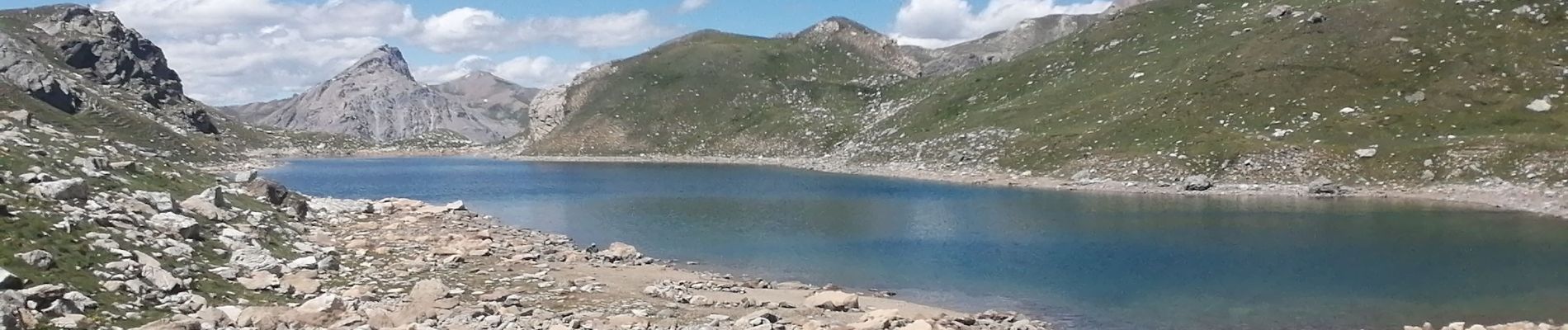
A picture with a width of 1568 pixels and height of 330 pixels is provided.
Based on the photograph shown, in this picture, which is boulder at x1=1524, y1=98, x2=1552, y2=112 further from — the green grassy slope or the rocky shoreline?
the rocky shoreline

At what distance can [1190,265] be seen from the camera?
42594 millimetres

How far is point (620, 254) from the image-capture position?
1761 inches

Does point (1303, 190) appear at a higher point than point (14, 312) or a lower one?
higher

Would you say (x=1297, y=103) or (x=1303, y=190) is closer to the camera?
(x=1303, y=190)

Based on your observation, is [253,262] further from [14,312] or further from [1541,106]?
[1541,106]

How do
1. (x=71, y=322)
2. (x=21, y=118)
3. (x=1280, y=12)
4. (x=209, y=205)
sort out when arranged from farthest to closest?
(x=1280, y=12)
(x=21, y=118)
(x=209, y=205)
(x=71, y=322)

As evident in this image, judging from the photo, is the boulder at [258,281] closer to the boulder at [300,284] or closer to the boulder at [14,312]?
the boulder at [300,284]

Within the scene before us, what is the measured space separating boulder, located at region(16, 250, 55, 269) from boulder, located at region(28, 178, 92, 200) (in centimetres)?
624

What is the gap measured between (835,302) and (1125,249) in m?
22.9

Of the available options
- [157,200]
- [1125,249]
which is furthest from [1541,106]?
[157,200]

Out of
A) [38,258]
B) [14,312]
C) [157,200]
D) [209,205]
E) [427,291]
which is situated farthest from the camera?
[209,205]

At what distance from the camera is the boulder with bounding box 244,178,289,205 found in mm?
46406

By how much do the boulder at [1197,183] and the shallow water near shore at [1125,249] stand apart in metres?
5.07

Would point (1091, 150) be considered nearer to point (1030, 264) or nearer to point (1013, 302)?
point (1030, 264)
